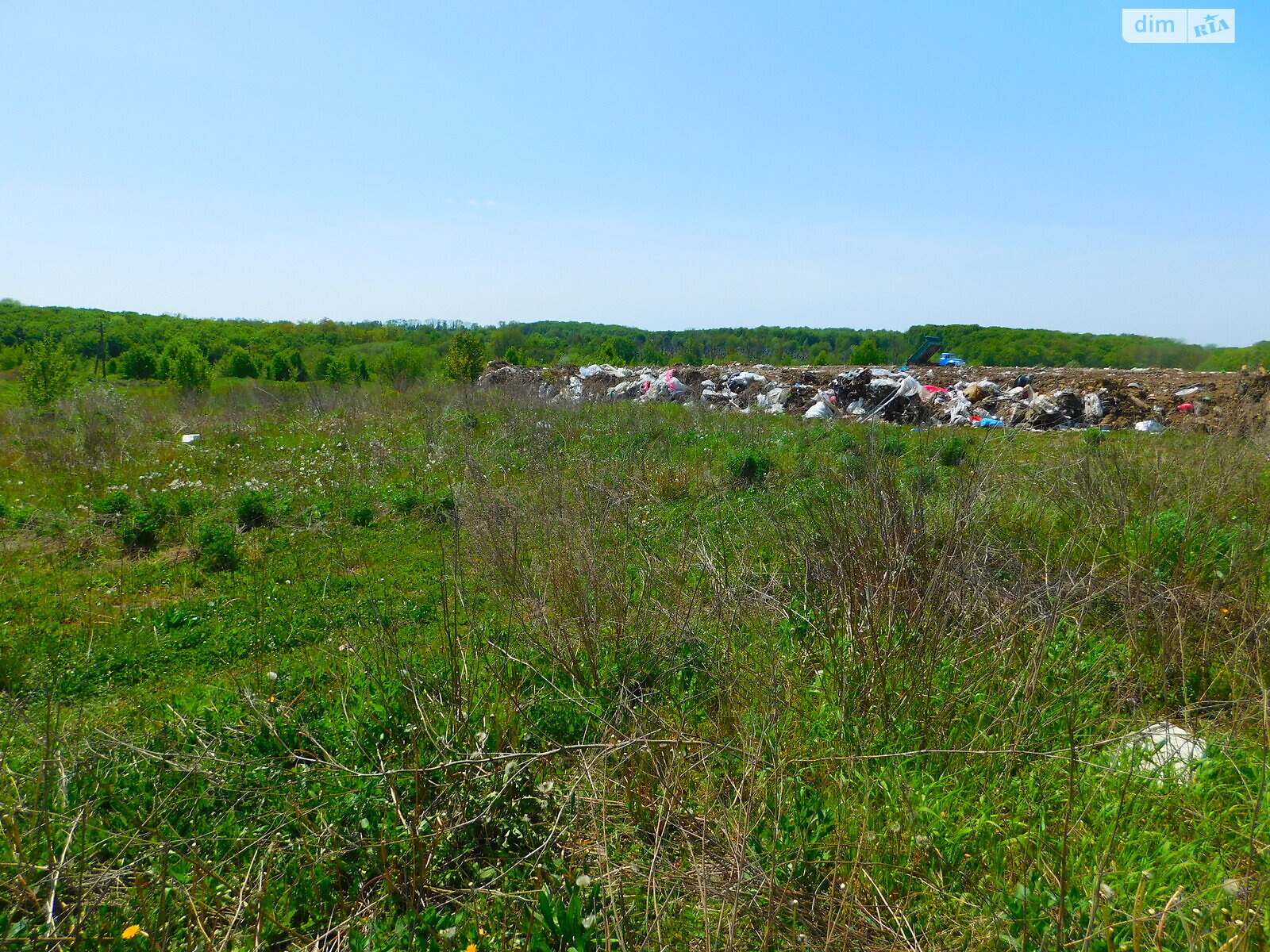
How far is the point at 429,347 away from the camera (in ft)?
245

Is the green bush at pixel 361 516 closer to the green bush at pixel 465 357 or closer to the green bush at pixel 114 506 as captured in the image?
the green bush at pixel 114 506

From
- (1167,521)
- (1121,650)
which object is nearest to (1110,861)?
(1121,650)

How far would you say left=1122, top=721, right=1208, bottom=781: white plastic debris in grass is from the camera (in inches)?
87.4

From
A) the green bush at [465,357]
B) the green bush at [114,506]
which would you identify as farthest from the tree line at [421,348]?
the green bush at [114,506]

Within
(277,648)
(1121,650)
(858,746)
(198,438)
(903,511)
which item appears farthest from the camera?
(198,438)

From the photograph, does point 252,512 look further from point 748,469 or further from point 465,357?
point 465,357

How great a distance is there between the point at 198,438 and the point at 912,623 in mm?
12869

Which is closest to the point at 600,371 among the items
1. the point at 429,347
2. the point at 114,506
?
the point at 114,506

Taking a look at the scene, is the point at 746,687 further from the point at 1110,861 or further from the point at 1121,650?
the point at 1121,650

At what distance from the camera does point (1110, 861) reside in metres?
1.92

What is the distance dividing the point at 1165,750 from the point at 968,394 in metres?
14.3

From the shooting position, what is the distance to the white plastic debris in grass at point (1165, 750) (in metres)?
2.22

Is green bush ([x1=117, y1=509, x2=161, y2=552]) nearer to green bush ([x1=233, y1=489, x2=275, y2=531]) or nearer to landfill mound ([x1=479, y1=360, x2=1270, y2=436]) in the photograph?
green bush ([x1=233, y1=489, x2=275, y2=531])

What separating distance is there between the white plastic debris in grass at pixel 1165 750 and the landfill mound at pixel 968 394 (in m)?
7.92
